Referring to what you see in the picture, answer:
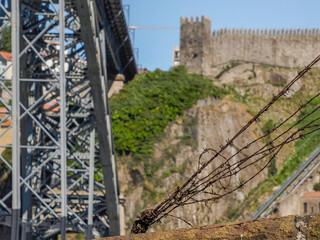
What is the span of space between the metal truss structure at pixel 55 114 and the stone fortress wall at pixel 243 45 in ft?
86.2

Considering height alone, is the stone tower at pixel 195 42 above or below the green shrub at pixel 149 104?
above

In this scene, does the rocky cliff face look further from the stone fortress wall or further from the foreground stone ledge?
the foreground stone ledge

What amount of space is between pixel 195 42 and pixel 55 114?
32.3 metres

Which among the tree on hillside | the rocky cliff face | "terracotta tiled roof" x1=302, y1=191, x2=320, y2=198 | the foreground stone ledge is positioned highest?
the tree on hillside

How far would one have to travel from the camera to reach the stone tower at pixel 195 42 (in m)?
49.1

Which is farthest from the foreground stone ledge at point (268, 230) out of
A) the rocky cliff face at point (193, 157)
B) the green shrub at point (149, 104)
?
the green shrub at point (149, 104)

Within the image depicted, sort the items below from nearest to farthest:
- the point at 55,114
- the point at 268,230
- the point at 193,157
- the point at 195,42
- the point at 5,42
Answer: the point at 268,230, the point at 55,114, the point at 193,157, the point at 5,42, the point at 195,42

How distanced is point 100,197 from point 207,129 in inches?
637

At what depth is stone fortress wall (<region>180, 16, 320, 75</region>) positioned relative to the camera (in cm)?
5006

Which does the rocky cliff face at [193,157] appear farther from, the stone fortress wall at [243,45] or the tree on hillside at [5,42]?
the tree on hillside at [5,42]

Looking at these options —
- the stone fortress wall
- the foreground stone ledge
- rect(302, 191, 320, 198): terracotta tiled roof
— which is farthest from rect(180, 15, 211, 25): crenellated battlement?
the foreground stone ledge

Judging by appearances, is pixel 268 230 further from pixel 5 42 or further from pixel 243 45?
pixel 243 45

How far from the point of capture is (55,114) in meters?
19.0

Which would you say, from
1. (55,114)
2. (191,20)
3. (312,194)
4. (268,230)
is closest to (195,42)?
(191,20)
